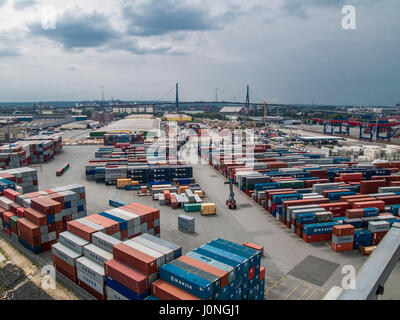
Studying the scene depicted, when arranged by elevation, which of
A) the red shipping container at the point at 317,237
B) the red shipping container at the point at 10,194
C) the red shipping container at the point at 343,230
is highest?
the red shipping container at the point at 10,194

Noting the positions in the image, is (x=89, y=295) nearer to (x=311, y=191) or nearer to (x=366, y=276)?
(x=366, y=276)

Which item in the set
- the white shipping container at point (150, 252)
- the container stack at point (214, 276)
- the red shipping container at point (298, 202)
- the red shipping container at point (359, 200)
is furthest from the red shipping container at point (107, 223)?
the red shipping container at point (359, 200)

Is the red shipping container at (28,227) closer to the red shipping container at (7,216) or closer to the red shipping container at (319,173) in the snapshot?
the red shipping container at (7,216)

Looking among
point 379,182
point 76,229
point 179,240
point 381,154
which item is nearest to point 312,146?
point 381,154

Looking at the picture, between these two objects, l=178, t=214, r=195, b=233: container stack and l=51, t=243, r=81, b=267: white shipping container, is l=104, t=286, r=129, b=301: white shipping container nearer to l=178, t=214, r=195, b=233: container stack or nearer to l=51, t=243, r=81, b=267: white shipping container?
l=51, t=243, r=81, b=267: white shipping container

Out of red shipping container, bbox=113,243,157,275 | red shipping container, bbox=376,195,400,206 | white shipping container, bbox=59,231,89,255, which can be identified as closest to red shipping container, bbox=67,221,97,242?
white shipping container, bbox=59,231,89,255

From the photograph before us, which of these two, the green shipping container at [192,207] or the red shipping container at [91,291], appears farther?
the green shipping container at [192,207]

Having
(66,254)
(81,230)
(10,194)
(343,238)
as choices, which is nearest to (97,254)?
(66,254)

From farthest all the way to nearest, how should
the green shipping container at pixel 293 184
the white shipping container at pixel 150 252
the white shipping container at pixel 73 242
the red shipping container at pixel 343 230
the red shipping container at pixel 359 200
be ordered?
the green shipping container at pixel 293 184, the red shipping container at pixel 359 200, the red shipping container at pixel 343 230, the white shipping container at pixel 73 242, the white shipping container at pixel 150 252
